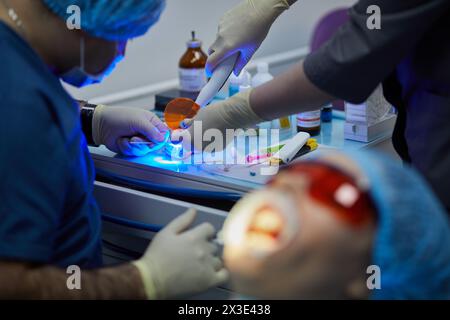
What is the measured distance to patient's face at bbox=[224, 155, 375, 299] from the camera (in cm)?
80

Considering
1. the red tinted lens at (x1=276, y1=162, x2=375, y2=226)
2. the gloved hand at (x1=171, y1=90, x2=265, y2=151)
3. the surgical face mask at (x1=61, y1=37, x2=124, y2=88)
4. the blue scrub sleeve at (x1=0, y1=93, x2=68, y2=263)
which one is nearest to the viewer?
the red tinted lens at (x1=276, y1=162, x2=375, y2=226)

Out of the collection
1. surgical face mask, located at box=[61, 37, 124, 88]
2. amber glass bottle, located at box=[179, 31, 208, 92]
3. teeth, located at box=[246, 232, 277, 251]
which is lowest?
amber glass bottle, located at box=[179, 31, 208, 92]

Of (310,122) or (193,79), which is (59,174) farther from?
(193,79)

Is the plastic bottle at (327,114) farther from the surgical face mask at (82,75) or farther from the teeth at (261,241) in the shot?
the teeth at (261,241)

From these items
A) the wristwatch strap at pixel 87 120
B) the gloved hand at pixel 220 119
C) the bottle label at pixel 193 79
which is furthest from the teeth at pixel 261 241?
the bottle label at pixel 193 79

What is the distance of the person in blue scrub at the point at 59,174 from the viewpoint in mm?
1030

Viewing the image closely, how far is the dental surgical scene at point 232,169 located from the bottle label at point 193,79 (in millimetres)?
150

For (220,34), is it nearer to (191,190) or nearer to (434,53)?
(191,190)

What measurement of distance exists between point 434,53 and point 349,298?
555 mm

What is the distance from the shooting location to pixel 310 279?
0.82 meters

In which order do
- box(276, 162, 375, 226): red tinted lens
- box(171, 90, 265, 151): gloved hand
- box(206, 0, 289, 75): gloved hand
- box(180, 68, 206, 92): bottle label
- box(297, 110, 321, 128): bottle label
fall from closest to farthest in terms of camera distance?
1. box(276, 162, 375, 226): red tinted lens
2. box(171, 90, 265, 151): gloved hand
3. box(206, 0, 289, 75): gloved hand
4. box(297, 110, 321, 128): bottle label
5. box(180, 68, 206, 92): bottle label

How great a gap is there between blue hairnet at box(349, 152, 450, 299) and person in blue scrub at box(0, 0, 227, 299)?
41 cm

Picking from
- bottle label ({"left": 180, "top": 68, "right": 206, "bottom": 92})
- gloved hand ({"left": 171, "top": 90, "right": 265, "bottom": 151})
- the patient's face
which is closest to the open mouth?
the patient's face

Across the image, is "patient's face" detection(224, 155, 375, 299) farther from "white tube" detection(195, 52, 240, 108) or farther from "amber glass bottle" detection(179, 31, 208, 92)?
"amber glass bottle" detection(179, 31, 208, 92)
